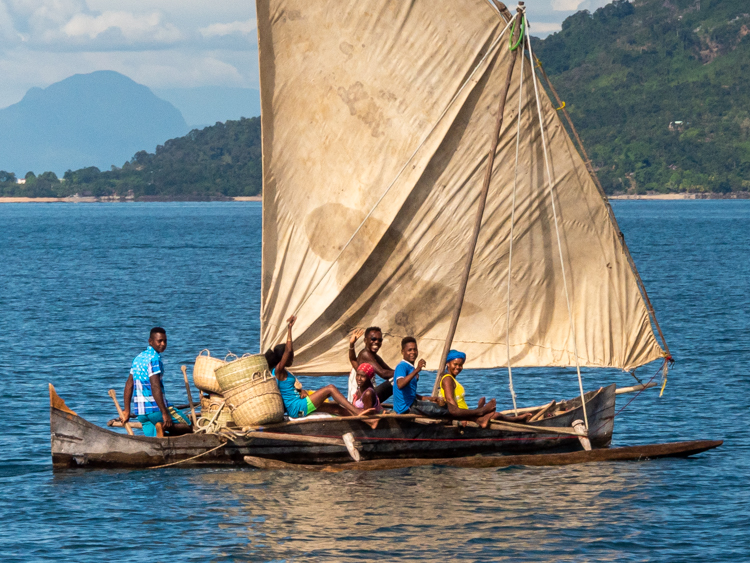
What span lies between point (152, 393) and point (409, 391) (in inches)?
171

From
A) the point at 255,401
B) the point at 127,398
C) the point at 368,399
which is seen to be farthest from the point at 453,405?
the point at 127,398

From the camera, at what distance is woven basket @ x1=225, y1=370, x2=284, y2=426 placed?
60.1 feet

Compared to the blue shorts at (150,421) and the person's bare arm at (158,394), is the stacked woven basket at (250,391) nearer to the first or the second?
the person's bare arm at (158,394)

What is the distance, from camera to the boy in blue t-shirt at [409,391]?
61.3 ft

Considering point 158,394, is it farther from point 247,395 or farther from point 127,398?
point 247,395

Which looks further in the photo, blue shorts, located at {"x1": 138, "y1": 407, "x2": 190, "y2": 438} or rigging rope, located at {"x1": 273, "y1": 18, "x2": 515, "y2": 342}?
rigging rope, located at {"x1": 273, "y1": 18, "x2": 515, "y2": 342}

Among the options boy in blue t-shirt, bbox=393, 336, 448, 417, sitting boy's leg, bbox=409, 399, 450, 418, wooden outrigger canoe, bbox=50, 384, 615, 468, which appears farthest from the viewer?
sitting boy's leg, bbox=409, 399, 450, 418

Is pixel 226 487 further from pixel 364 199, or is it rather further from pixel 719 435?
pixel 719 435

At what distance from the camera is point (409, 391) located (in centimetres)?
1886

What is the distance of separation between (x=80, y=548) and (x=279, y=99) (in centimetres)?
871

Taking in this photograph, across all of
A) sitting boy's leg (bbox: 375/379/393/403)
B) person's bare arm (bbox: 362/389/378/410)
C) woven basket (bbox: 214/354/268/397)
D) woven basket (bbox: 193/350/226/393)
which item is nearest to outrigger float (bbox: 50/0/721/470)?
person's bare arm (bbox: 362/389/378/410)

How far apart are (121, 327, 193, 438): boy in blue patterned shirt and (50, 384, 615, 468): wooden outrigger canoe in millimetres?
419

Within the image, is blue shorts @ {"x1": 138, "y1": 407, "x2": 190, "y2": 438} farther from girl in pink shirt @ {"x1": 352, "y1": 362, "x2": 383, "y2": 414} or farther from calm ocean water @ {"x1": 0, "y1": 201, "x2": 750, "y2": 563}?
girl in pink shirt @ {"x1": 352, "y1": 362, "x2": 383, "y2": 414}

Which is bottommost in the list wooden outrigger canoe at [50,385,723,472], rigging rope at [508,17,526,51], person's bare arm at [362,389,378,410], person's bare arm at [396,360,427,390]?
wooden outrigger canoe at [50,385,723,472]
